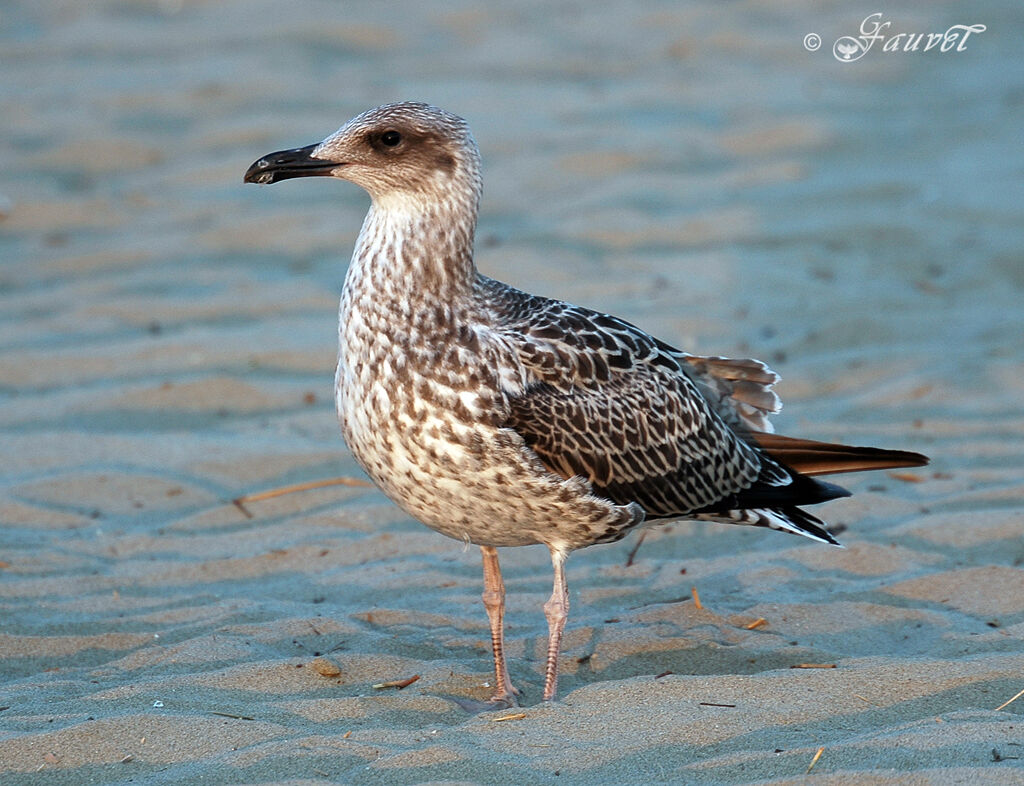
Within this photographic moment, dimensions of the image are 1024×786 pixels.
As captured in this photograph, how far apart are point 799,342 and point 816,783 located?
5439 mm

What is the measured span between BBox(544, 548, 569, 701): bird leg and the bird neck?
3.57 ft

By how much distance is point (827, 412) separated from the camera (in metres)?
8.10

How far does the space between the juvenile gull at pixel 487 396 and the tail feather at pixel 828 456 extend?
2 cm

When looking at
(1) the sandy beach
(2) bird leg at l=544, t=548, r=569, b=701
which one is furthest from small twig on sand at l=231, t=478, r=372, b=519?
(2) bird leg at l=544, t=548, r=569, b=701

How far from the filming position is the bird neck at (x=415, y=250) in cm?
512

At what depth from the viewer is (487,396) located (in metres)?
4.92

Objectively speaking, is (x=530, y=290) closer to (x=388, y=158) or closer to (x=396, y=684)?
(x=388, y=158)

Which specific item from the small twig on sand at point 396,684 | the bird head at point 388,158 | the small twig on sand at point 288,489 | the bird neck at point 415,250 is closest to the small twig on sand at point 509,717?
the small twig on sand at point 396,684

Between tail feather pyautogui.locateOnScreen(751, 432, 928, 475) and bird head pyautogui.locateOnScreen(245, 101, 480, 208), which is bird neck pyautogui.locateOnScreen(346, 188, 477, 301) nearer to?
bird head pyautogui.locateOnScreen(245, 101, 480, 208)

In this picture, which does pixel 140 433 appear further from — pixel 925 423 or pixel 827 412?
pixel 925 423

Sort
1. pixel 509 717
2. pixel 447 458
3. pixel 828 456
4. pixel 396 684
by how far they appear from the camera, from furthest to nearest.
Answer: pixel 828 456
pixel 396 684
pixel 447 458
pixel 509 717

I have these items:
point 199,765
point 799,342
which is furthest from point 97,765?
point 799,342

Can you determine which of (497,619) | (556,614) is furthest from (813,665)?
(497,619)

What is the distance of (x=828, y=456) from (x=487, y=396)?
5.75 ft
